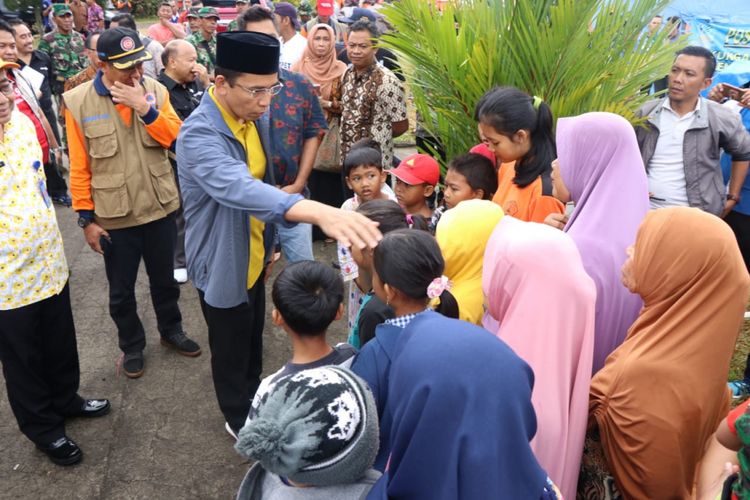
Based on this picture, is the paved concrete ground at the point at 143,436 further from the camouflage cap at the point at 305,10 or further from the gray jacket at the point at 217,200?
the camouflage cap at the point at 305,10

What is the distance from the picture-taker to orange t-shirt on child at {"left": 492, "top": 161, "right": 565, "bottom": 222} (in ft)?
9.21

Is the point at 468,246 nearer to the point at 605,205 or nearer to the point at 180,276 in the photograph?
the point at 605,205

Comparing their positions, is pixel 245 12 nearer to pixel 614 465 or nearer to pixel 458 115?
pixel 458 115

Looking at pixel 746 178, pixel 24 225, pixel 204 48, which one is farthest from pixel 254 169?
pixel 204 48

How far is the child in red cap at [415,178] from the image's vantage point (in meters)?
3.45

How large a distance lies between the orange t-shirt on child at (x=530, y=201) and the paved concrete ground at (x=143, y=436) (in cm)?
179

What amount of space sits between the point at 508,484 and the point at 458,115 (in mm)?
2610

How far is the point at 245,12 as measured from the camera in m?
4.04

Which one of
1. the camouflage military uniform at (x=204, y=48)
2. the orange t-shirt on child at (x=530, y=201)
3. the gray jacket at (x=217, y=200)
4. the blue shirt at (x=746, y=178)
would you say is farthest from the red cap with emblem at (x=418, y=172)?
the camouflage military uniform at (x=204, y=48)

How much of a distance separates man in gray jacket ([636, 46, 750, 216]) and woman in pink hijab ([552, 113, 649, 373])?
5.92 ft

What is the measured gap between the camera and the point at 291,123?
3.41 meters

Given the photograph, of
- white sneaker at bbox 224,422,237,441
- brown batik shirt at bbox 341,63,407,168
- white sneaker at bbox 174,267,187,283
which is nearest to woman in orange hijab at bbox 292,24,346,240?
brown batik shirt at bbox 341,63,407,168

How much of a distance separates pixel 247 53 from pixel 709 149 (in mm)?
3251

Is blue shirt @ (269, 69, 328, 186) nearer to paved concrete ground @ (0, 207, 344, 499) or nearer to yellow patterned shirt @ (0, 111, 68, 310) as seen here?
yellow patterned shirt @ (0, 111, 68, 310)
